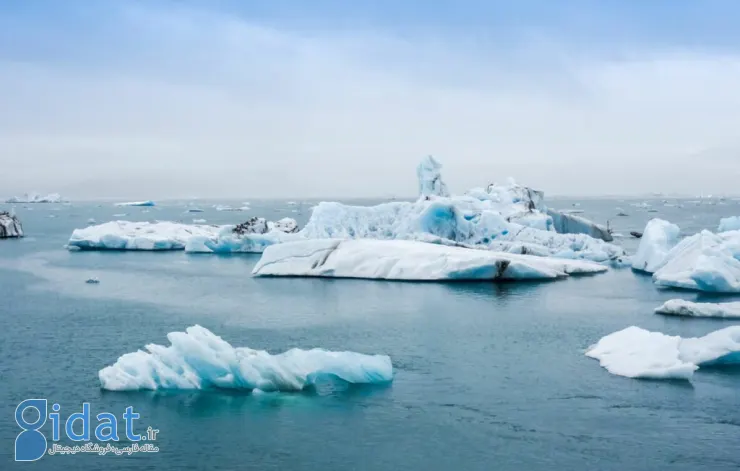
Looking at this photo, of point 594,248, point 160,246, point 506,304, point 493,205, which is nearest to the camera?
point 506,304

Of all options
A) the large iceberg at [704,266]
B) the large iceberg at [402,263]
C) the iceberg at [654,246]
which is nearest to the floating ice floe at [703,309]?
the large iceberg at [704,266]

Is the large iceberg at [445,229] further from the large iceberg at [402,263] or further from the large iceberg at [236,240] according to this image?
the large iceberg at [236,240]

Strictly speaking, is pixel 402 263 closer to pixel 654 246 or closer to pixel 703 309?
pixel 654 246

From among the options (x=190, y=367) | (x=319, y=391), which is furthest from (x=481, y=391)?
(x=190, y=367)

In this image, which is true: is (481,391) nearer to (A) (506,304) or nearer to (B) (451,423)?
(B) (451,423)

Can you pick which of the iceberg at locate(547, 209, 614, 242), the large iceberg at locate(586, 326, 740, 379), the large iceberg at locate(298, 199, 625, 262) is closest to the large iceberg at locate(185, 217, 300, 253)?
the large iceberg at locate(298, 199, 625, 262)

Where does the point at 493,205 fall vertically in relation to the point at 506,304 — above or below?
above

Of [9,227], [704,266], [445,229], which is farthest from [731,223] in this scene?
[9,227]
